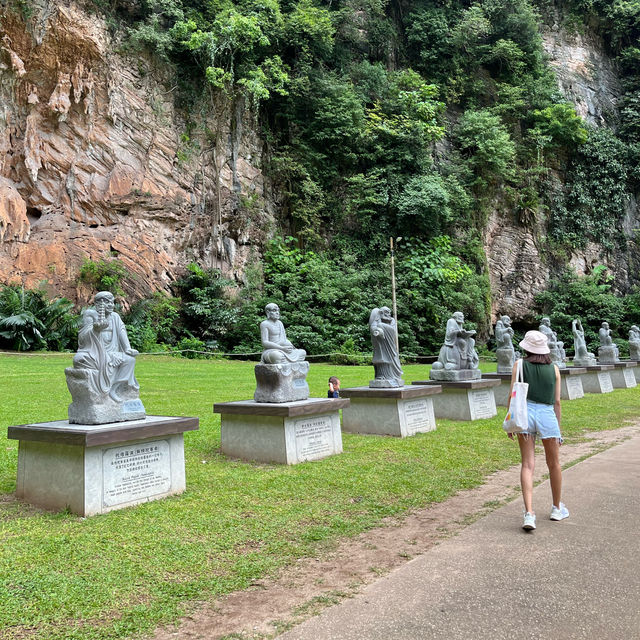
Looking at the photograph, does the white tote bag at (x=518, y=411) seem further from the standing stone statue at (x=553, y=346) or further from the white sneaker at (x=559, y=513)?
the standing stone statue at (x=553, y=346)

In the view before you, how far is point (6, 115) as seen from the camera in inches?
866

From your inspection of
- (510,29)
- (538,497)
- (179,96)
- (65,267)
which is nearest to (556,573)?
(538,497)

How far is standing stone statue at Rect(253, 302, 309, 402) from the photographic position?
7.60m

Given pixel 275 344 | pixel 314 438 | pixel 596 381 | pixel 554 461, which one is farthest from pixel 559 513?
pixel 596 381

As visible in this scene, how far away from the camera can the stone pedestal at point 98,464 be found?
5.04 meters

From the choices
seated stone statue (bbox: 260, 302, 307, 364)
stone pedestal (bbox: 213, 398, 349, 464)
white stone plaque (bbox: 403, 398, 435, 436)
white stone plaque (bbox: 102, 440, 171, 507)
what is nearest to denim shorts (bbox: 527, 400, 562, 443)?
stone pedestal (bbox: 213, 398, 349, 464)

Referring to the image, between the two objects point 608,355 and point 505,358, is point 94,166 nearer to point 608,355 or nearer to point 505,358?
point 505,358

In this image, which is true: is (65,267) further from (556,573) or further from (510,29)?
(510,29)

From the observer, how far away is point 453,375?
37.5 feet

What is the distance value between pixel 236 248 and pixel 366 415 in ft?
62.0

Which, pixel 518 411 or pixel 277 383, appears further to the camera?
pixel 277 383

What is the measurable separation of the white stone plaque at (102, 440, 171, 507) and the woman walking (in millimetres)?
3437

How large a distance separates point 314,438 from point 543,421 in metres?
3.54

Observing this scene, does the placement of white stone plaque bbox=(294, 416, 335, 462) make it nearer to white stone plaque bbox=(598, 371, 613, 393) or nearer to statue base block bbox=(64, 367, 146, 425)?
statue base block bbox=(64, 367, 146, 425)
